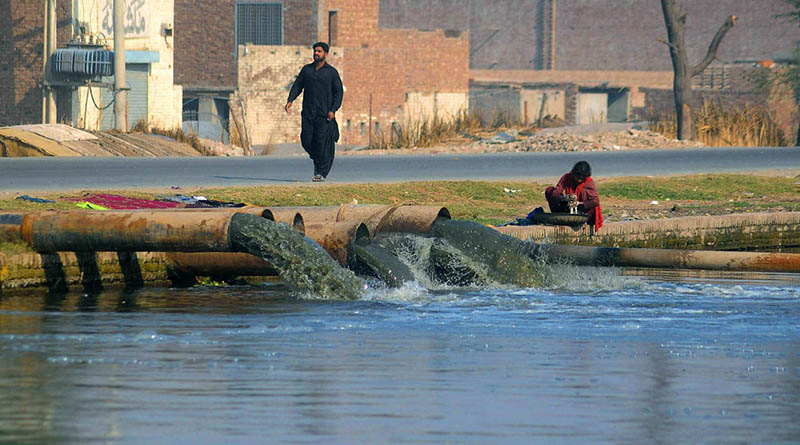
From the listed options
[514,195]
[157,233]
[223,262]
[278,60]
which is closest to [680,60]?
[278,60]

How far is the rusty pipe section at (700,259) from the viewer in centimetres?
1134

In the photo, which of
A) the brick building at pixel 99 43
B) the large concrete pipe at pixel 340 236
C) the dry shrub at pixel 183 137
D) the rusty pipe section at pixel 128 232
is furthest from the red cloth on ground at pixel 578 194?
the brick building at pixel 99 43

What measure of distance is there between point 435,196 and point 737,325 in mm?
9255

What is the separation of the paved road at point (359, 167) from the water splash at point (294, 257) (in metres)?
5.87

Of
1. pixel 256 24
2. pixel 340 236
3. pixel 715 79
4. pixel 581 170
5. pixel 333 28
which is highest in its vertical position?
pixel 256 24

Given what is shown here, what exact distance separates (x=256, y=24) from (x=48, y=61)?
53.6 ft

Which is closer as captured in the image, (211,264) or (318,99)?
(211,264)

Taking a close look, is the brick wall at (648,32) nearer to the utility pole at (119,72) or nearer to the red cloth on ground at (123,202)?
the utility pole at (119,72)

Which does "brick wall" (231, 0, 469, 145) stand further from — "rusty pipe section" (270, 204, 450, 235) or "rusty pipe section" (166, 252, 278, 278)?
"rusty pipe section" (166, 252, 278, 278)

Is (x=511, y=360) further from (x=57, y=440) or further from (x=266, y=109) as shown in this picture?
(x=266, y=109)

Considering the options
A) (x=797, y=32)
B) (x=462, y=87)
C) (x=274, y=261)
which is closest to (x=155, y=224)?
(x=274, y=261)

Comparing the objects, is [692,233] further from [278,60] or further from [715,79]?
[715,79]

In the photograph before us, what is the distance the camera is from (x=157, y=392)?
23.4 feet

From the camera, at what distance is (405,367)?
8.02 m
